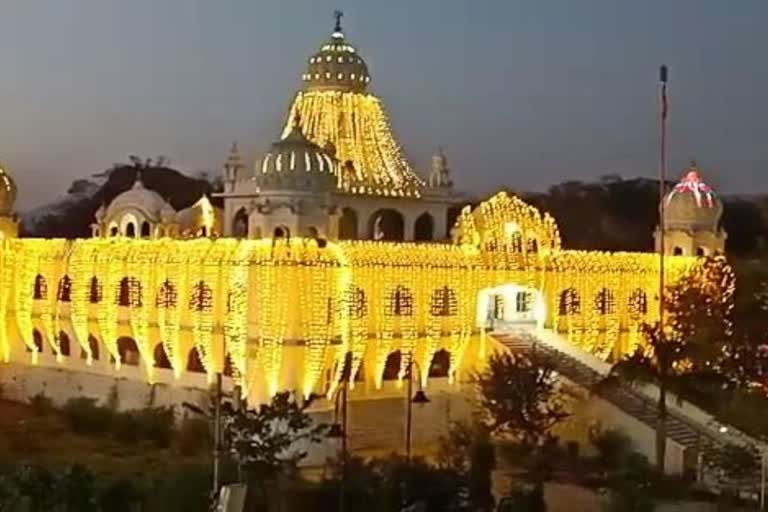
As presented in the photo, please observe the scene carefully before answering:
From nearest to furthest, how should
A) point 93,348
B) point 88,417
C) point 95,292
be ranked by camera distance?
point 88,417 < point 95,292 < point 93,348

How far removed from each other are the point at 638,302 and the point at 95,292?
12407mm

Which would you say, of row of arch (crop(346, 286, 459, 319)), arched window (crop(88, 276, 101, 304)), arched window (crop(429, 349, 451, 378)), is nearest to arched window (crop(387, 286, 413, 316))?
row of arch (crop(346, 286, 459, 319))

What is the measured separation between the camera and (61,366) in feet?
109

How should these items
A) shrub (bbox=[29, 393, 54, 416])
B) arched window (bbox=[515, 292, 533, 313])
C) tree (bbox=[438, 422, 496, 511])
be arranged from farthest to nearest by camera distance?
arched window (bbox=[515, 292, 533, 313]) < shrub (bbox=[29, 393, 54, 416]) < tree (bbox=[438, 422, 496, 511])

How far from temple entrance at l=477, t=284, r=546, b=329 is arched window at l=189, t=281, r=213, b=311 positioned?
224 inches

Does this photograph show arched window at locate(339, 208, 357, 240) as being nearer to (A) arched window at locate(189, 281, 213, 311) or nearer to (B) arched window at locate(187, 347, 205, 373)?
(A) arched window at locate(189, 281, 213, 311)

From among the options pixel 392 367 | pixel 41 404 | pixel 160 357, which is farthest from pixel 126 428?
pixel 392 367

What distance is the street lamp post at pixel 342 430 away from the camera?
2050 cm

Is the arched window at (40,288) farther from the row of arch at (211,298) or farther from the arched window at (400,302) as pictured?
the arched window at (400,302)

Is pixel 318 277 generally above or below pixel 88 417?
above

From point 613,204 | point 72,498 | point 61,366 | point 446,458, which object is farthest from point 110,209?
point 613,204

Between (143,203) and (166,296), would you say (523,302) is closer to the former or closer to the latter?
(166,296)

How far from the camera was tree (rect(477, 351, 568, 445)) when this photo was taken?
2672 centimetres

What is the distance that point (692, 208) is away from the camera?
36.4m
